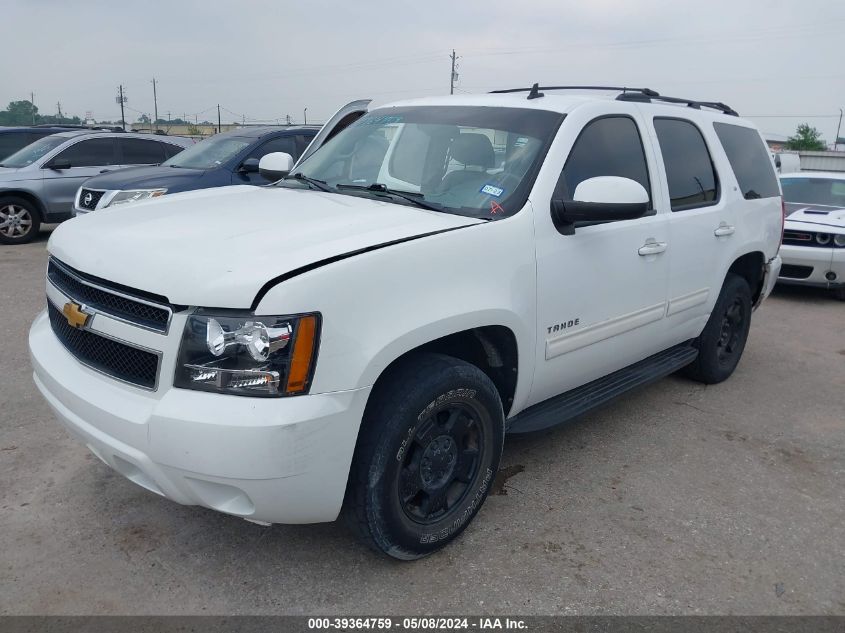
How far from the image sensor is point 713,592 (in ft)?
9.15

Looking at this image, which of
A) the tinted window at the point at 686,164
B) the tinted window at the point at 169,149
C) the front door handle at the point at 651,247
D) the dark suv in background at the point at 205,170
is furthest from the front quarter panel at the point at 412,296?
the tinted window at the point at 169,149

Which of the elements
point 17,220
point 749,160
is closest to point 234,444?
point 749,160

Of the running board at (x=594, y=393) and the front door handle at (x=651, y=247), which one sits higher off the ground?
the front door handle at (x=651, y=247)

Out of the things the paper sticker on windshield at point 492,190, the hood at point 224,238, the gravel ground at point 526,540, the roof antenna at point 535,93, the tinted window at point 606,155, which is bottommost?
the gravel ground at point 526,540

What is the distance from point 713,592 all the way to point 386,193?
7.22 ft

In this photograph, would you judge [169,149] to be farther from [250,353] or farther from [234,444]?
[234,444]

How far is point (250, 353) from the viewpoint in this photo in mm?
2301

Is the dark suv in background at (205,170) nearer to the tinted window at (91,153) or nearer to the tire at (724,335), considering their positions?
the tinted window at (91,153)

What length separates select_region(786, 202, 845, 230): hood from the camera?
8.29m

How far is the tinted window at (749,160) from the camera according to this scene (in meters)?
4.86

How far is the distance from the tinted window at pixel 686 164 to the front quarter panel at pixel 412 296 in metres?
1.46

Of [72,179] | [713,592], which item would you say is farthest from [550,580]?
[72,179]

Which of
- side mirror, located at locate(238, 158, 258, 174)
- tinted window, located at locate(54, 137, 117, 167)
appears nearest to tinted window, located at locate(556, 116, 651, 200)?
side mirror, located at locate(238, 158, 258, 174)
